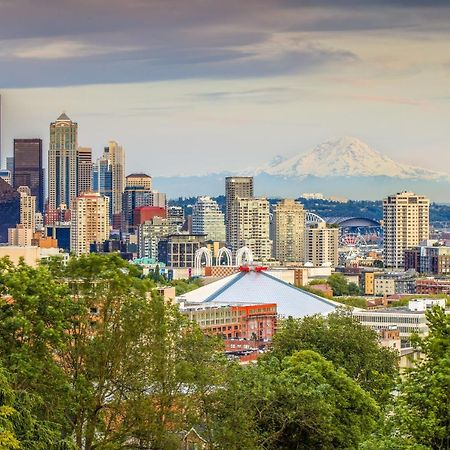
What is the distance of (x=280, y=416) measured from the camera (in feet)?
96.8

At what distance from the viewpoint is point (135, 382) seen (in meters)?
26.6

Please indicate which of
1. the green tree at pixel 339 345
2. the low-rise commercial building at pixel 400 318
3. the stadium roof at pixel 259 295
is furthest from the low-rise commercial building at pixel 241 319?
the green tree at pixel 339 345

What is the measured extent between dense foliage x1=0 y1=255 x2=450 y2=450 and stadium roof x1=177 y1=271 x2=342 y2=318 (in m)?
63.2

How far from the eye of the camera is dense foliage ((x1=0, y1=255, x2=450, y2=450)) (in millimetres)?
23703

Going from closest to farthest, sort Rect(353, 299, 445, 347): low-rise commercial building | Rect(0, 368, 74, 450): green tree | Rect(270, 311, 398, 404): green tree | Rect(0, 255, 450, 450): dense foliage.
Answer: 1. Rect(0, 368, 74, 450): green tree
2. Rect(0, 255, 450, 450): dense foliage
3. Rect(270, 311, 398, 404): green tree
4. Rect(353, 299, 445, 347): low-rise commercial building

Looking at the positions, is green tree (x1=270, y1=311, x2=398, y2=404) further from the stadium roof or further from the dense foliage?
the stadium roof

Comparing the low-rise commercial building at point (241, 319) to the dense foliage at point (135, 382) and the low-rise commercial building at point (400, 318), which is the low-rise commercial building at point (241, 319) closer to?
the low-rise commercial building at point (400, 318)

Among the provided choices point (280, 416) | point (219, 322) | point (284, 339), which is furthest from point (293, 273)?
point (280, 416)

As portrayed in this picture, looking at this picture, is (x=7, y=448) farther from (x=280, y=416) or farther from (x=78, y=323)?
(x=280, y=416)

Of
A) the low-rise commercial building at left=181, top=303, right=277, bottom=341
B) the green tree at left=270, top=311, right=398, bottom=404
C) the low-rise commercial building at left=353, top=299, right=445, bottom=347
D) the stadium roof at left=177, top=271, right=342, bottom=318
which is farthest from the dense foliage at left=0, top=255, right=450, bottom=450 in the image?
the stadium roof at left=177, top=271, right=342, bottom=318

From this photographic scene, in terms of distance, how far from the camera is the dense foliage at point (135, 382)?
23.7 metres

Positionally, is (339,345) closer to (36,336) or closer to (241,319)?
(36,336)

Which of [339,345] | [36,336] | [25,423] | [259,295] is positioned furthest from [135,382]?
[259,295]

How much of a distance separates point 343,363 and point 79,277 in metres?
19.2
